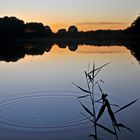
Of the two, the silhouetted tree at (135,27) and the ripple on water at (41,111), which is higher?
the silhouetted tree at (135,27)

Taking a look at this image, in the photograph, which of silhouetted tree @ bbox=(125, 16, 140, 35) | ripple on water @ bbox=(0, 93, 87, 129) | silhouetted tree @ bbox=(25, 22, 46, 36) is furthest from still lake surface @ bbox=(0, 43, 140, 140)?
silhouetted tree @ bbox=(25, 22, 46, 36)

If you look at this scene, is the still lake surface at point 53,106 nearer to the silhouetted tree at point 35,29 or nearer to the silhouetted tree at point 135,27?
the silhouetted tree at point 135,27

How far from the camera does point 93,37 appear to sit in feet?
358

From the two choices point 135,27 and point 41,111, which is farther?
point 135,27

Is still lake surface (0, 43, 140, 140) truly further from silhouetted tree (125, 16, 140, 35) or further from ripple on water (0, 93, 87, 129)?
silhouetted tree (125, 16, 140, 35)

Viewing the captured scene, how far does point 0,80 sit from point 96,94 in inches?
225

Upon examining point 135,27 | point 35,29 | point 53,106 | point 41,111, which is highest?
point 35,29

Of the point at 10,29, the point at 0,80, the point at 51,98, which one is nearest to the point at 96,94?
the point at 51,98

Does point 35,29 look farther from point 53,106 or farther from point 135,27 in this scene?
point 53,106

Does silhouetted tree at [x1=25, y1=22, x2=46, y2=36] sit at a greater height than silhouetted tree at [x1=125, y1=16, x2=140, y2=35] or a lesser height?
greater

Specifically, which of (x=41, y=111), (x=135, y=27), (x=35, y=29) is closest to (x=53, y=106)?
(x=41, y=111)

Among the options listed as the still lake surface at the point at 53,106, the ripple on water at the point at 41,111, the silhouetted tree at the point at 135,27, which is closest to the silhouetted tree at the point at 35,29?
the silhouetted tree at the point at 135,27

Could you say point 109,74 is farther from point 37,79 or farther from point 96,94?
point 96,94

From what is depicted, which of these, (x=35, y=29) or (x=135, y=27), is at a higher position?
(x=35, y=29)
